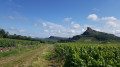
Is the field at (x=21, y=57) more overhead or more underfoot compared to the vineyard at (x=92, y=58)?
A: more underfoot

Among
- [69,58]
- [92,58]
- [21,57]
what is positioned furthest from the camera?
[21,57]

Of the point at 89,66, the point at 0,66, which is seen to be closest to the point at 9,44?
the point at 0,66

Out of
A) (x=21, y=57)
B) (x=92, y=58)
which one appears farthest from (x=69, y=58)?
(x=21, y=57)

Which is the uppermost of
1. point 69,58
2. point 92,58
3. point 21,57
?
point 92,58

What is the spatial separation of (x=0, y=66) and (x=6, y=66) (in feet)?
1.76

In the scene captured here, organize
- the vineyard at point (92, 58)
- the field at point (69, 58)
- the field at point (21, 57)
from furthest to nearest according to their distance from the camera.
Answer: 1. the field at point (21, 57)
2. the field at point (69, 58)
3. the vineyard at point (92, 58)

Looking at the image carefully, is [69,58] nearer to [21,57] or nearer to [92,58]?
[92,58]

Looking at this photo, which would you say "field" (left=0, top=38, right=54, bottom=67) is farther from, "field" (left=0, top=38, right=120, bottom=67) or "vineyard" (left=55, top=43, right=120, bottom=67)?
"vineyard" (left=55, top=43, right=120, bottom=67)

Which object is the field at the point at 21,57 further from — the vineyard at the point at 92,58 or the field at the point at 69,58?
the vineyard at the point at 92,58

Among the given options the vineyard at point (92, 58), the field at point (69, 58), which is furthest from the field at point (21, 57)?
the vineyard at point (92, 58)

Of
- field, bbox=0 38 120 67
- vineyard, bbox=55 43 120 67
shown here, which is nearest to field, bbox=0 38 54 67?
field, bbox=0 38 120 67

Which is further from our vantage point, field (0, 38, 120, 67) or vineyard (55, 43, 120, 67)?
field (0, 38, 120, 67)

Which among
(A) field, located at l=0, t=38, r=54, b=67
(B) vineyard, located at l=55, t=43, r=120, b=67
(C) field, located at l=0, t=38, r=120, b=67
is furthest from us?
(A) field, located at l=0, t=38, r=54, b=67

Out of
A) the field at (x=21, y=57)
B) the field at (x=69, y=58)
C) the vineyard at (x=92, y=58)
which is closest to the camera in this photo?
the vineyard at (x=92, y=58)
